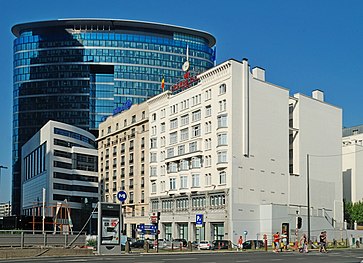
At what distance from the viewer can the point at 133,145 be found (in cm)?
11788

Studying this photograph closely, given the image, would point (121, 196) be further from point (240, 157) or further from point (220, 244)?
point (240, 157)

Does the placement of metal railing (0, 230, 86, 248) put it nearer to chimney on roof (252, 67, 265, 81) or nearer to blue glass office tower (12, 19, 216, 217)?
chimney on roof (252, 67, 265, 81)

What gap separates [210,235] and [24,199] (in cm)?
9071

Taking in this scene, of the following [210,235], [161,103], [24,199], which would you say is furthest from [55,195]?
[210,235]

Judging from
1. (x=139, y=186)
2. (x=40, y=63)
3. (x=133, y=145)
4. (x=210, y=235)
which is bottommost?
(x=210, y=235)

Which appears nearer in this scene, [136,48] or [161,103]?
[161,103]

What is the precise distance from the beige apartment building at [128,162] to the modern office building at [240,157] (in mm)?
4930

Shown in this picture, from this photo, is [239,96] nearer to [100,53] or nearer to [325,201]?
[325,201]

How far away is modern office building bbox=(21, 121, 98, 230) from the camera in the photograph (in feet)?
469

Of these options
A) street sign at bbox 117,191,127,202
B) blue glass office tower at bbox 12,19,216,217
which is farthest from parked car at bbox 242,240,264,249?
blue glass office tower at bbox 12,19,216,217

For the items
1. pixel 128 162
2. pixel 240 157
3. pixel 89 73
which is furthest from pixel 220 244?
pixel 89 73

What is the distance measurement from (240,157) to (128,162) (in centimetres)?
3621

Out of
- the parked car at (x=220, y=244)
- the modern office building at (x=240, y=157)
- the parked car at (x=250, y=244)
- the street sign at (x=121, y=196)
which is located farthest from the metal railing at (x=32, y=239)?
the modern office building at (x=240, y=157)

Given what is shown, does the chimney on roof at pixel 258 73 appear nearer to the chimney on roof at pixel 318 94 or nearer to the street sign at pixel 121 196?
the chimney on roof at pixel 318 94
